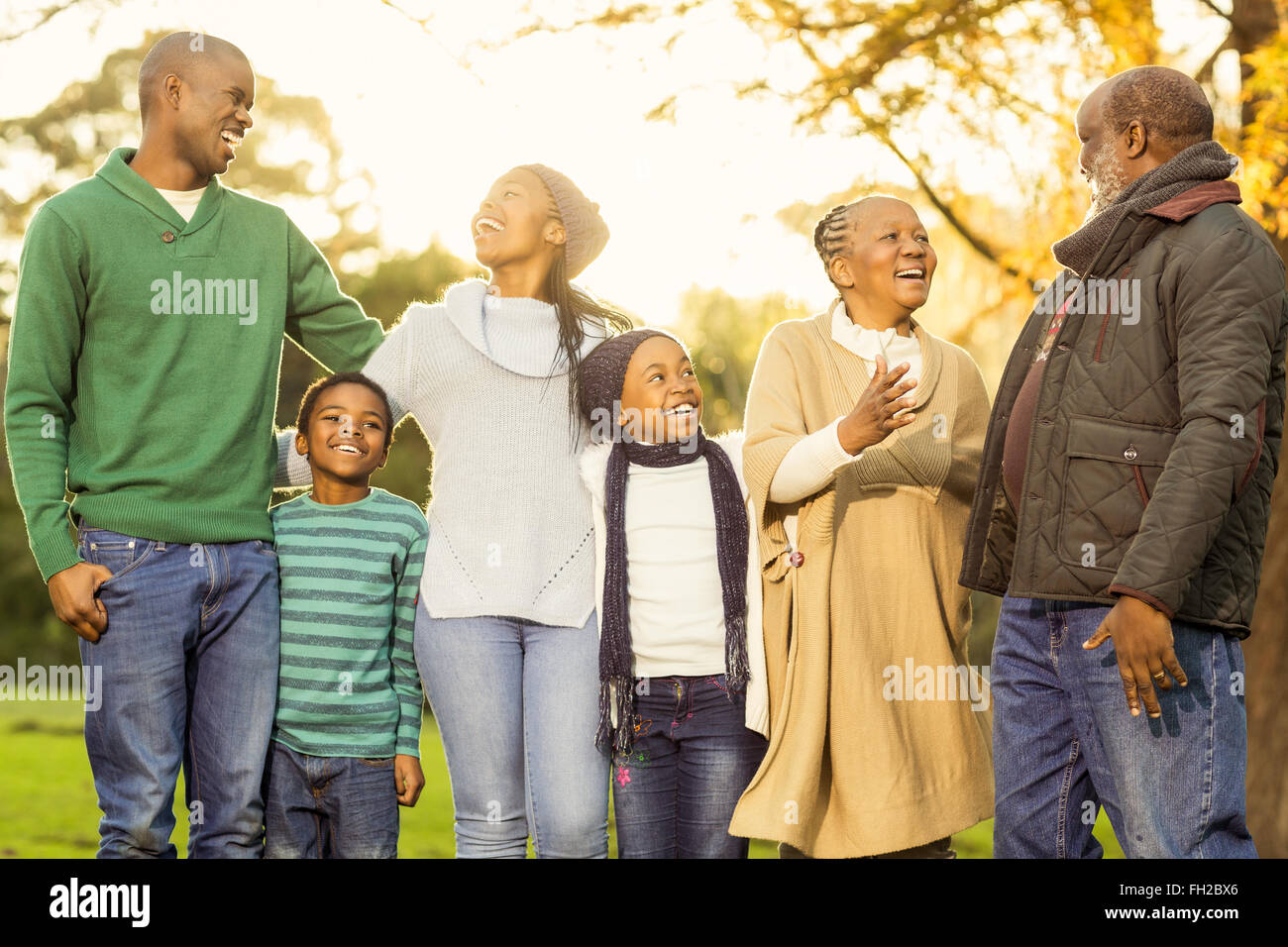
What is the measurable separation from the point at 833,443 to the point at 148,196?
184 cm

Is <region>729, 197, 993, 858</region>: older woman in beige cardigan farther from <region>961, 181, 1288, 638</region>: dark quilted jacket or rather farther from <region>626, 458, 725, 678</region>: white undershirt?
<region>961, 181, 1288, 638</region>: dark quilted jacket

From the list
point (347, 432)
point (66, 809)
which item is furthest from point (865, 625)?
point (66, 809)

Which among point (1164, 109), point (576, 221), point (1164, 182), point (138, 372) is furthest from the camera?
point (576, 221)

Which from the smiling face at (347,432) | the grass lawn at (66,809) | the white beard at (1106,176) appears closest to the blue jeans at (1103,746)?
the white beard at (1106,176)

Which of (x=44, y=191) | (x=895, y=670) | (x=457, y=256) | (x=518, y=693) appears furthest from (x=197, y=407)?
(x=44, y=191)

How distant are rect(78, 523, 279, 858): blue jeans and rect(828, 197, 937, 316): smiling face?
5.64 feet

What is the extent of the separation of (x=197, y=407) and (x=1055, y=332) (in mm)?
2108

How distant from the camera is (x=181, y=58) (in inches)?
133

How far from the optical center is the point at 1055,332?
3117 millimetres

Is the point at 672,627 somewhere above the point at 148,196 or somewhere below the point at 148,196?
below

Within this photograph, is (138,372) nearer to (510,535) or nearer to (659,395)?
(510,535)

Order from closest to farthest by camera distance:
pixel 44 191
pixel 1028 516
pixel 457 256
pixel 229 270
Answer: pixel 1028 516 < pixel 229 270 < pixel 457 256 < pixel 44 191

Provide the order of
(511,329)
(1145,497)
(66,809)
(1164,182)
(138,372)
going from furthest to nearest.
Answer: (66,809)
(511,329)
(138,372)
(1164,182)
(1145,497)
